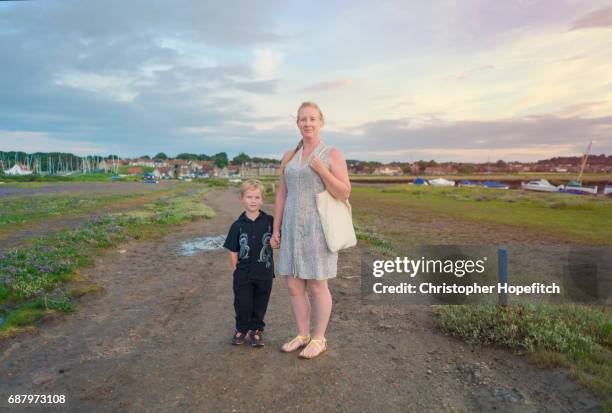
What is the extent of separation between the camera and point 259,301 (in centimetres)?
514

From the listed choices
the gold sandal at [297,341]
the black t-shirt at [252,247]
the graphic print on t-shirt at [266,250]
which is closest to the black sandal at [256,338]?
the gold sandal at [297,341]

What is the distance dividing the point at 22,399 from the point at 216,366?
187cm

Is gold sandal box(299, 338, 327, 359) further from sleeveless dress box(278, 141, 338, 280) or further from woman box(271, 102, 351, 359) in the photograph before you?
sleeveless dress box(278, 141, 338, 280)

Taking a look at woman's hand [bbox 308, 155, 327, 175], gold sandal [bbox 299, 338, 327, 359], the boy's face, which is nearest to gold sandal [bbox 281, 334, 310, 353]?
gold sandal [bbox 299, 338, 327, 359]

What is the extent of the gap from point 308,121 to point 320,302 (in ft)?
6.74

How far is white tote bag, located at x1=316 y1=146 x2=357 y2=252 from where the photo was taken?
14.4 feet

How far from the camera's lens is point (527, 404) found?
386 cm

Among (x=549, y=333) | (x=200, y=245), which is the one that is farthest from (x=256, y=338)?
(x=200, y=245)

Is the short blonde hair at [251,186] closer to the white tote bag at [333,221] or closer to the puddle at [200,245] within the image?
the white tote bag at [333,221]

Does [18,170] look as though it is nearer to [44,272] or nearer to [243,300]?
[44,272]

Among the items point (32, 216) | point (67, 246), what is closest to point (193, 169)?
point (32, 216)

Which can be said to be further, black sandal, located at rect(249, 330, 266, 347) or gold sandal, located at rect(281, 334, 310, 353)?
black sandal, located at rect(249, 330, 266, 347)

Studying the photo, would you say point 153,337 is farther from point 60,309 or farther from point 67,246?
point 67,246

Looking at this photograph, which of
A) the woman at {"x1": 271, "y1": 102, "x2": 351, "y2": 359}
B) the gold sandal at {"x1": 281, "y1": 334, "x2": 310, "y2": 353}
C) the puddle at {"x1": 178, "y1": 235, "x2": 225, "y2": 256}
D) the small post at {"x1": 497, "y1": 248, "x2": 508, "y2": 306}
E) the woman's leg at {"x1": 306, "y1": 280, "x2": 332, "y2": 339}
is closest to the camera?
the woman at {"x1": 271, "y1": 102, "x2": 351, "y2": 359}
